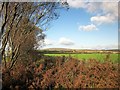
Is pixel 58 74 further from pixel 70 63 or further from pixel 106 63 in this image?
pixel 106 63

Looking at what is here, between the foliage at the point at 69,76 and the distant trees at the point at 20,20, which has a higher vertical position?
the distant trees at the point at 20,20

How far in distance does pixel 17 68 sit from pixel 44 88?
104 inches

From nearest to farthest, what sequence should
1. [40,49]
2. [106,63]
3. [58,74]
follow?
[106,63]
[58,74]
[40,49]

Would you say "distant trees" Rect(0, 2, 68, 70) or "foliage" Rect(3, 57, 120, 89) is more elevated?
"distant trees" Rect(0, 2, 68, 70)

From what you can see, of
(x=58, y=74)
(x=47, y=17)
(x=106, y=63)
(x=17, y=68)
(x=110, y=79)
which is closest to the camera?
(x=110, y=79)

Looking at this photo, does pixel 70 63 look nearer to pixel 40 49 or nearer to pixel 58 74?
pixel 58 74

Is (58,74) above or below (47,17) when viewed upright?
below

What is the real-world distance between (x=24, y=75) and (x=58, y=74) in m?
2.14

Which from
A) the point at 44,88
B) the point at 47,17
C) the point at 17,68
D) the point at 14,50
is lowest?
the point at 44,88

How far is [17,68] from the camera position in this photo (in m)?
15.3

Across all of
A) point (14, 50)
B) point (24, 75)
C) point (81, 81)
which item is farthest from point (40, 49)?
point (81, 81)

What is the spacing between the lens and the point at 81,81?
12812mm

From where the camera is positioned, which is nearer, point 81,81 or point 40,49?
point 81,81

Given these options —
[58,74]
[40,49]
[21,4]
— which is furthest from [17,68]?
[40,49]
